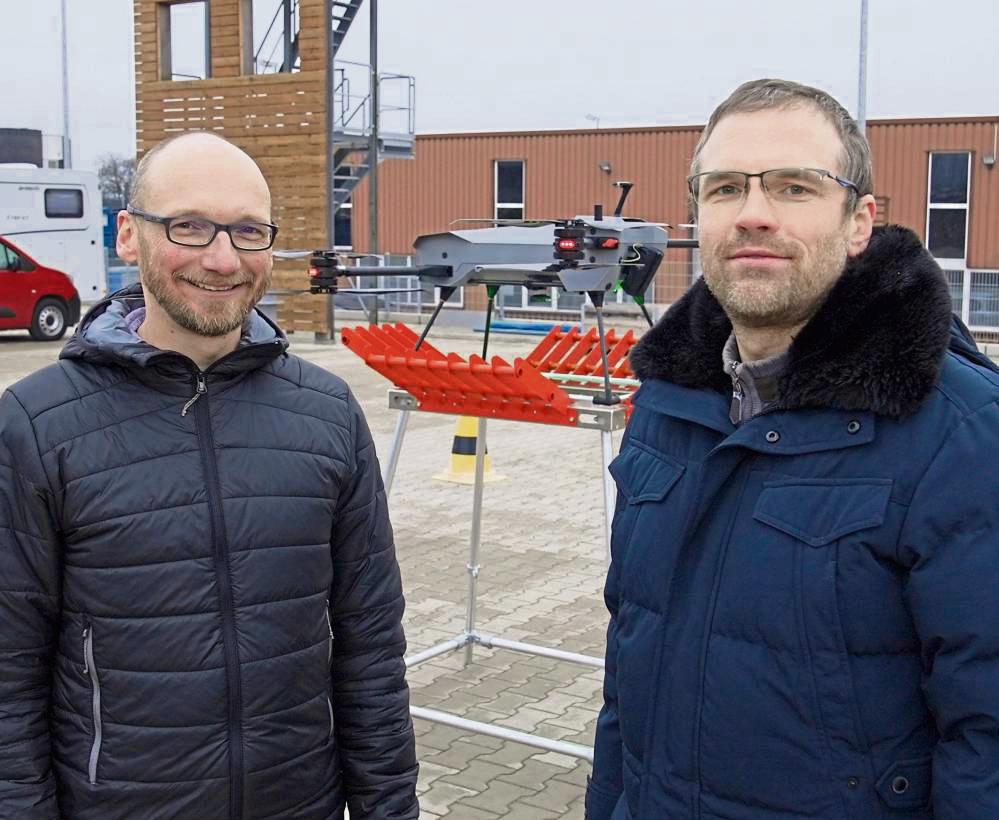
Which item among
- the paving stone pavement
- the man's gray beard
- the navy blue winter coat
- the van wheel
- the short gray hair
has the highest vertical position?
the short gray hair

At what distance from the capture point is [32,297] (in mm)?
22562

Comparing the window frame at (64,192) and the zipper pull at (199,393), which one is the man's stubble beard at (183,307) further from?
the window frame at (64,192)

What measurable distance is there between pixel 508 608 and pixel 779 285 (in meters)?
5.30

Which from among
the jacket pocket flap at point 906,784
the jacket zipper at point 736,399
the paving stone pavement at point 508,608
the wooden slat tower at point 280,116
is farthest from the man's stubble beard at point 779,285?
the wooden slat tower at point 280,116

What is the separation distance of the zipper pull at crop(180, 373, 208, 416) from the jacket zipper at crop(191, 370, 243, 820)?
8cm

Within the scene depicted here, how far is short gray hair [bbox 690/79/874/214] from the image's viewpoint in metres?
2.06

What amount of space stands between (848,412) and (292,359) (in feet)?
3.87

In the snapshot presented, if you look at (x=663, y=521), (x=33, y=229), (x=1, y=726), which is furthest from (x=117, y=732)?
(x=33, y=229)

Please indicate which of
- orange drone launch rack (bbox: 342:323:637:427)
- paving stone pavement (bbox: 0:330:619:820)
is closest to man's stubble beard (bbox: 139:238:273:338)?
orange drone launch rack (bbox: 342:323:637:427)

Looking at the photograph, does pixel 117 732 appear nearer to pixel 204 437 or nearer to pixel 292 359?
pixel 204 437

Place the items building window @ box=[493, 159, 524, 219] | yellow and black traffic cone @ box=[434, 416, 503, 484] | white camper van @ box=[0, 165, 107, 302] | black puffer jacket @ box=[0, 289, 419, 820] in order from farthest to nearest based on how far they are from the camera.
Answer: building window @ box=[493, 159, 524, 219]
white camper van @ box=[0, 165, 107, 302]
yellow and black traffic cone @ box=[434, 416, 503, 484]
black puffer jacket @ box=[0, 289, 419, 820]

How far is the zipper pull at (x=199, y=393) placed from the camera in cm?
237

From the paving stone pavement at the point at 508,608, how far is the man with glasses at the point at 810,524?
2.63 metres

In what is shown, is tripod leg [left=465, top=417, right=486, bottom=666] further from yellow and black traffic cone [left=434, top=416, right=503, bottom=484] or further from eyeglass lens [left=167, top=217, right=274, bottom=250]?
yellow and black traffic cone [left=434, top=416, right=503, bottom=484]
